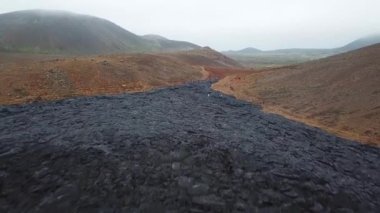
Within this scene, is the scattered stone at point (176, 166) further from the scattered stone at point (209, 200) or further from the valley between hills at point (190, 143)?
the scattered stone at point (209, 200)

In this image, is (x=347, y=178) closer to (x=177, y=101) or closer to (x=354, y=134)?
(x=354, y=134)

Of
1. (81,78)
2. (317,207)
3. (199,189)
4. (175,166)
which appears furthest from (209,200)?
(81,78)

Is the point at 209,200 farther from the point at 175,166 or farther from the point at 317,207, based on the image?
the point at 317,207

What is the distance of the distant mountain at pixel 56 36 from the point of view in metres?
145

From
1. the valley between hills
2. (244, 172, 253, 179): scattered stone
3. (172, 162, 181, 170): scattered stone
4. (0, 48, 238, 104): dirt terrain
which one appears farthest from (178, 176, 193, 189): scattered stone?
(0, 48, 238, 104): dirt terrain

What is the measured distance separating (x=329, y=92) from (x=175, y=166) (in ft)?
96.0

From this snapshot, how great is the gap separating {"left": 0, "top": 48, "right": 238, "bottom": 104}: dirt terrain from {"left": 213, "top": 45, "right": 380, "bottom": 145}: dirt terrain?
1179cm

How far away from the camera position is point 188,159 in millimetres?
22062

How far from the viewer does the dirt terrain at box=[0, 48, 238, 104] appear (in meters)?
45.9

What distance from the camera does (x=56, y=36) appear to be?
160 metres

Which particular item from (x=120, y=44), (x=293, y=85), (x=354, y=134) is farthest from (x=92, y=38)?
(x=354, y=134)

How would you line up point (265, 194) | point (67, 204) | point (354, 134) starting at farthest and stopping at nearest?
point (354, 134) < point (265, 194) < point (67, 204)

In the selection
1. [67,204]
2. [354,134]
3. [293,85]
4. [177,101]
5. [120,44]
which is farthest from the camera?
[120,44]

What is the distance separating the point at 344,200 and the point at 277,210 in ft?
13.1
